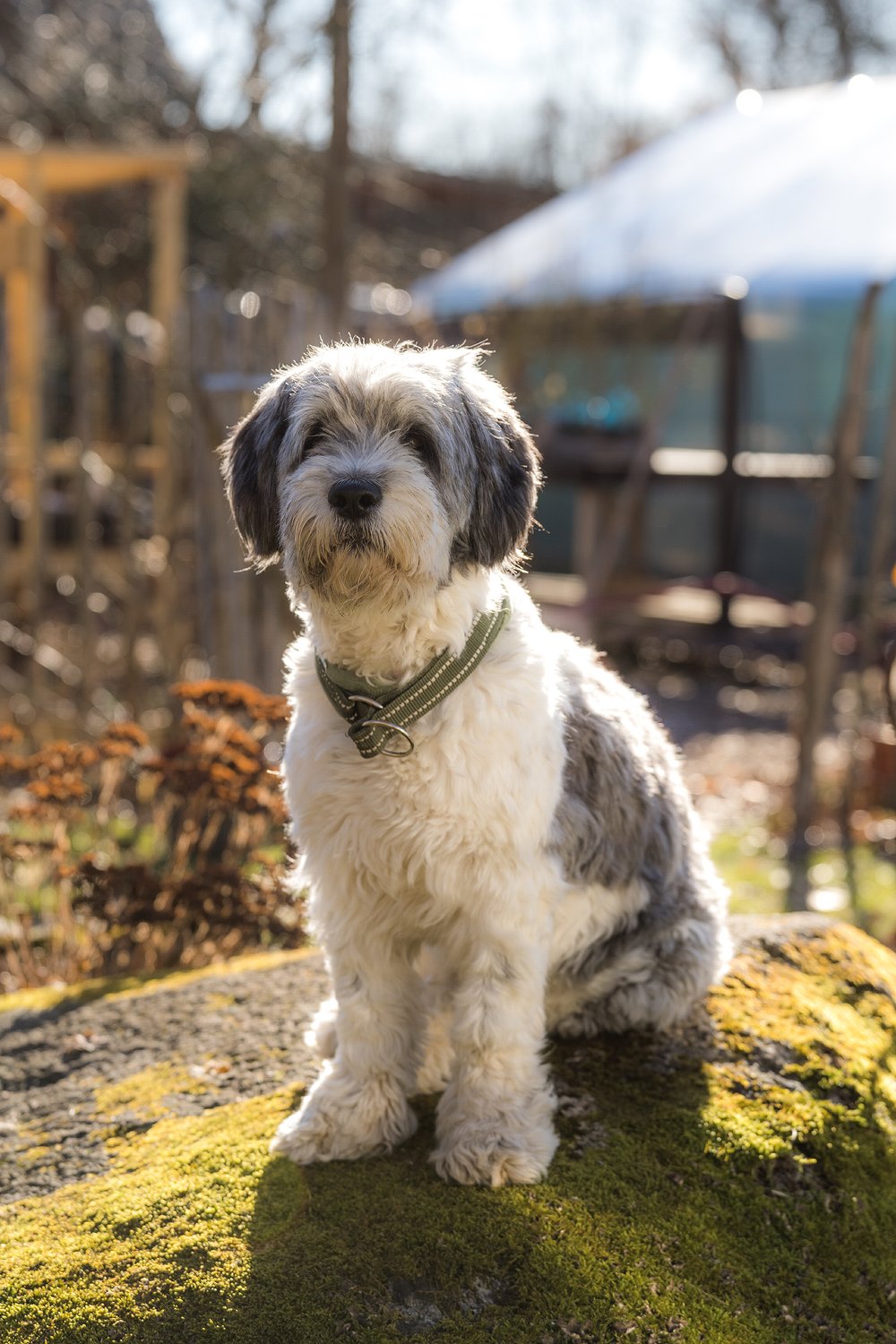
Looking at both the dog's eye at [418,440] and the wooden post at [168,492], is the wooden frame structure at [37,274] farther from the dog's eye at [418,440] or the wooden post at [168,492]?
the dog's eye at [418,440]

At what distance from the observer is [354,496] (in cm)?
246

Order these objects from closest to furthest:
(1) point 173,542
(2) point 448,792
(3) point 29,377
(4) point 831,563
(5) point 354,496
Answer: (5) point 354,496
(2) point 448,792
(4) point 831,563
(1) point 173,542
(3) point 29,377

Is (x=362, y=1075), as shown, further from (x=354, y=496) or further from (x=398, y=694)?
(x=354, y=496)

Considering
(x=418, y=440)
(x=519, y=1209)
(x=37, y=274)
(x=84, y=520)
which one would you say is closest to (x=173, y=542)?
(x=84, y=520)

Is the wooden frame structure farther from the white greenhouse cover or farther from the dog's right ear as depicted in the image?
the dog's right ear

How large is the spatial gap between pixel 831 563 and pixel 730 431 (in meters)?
5.77

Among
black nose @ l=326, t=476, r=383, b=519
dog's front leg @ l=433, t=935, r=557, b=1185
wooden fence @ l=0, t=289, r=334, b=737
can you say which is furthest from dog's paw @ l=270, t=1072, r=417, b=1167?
wooden fence @ l=0, t=289, r=334, b=737

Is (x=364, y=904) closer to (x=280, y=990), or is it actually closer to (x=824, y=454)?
(x=280, y=990)

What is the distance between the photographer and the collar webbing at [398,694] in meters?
2.61

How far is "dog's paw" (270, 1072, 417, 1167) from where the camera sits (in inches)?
108

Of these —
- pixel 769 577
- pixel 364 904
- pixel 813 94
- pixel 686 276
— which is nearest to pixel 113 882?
pixel 364 904

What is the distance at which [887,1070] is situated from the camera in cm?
316

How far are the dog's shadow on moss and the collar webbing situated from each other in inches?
36.1

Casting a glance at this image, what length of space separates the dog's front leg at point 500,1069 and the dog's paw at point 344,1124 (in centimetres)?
13
